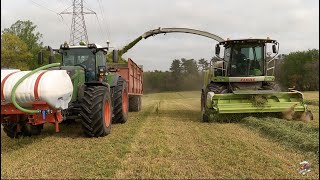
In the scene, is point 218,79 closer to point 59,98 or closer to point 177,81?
point 59,98

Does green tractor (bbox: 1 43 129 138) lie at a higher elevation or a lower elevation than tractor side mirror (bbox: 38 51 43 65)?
lower

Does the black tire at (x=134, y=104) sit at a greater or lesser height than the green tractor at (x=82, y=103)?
lesser

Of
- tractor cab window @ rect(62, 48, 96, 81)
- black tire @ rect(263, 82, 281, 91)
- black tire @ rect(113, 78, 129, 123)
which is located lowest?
black tire @ rect(113, 78, 129, 123)

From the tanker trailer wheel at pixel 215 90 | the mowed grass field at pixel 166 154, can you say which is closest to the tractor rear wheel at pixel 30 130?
the mowed grass field at pixel 166 154

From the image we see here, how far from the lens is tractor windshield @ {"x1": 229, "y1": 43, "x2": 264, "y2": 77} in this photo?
1270 centimetres

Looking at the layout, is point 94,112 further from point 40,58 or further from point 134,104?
point 134,104

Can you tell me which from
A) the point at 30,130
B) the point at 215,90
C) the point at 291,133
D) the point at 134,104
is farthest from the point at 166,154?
the point at 134,104

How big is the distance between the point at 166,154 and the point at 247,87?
701 centimetres

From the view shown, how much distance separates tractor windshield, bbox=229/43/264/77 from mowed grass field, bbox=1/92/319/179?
11.4 ft

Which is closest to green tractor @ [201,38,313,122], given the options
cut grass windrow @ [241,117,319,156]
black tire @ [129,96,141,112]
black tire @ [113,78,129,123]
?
cut grass windrow @ [241,117,319,156]

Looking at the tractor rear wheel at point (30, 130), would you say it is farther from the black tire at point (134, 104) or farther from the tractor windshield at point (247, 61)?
the black tire at point (134, 104)

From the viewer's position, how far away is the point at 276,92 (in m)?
11.4

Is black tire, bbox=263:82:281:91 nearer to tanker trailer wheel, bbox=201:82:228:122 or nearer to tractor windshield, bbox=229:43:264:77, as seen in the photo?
tractor windshield, bbox=229:43:264:77

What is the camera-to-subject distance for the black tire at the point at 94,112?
7.98 meters
